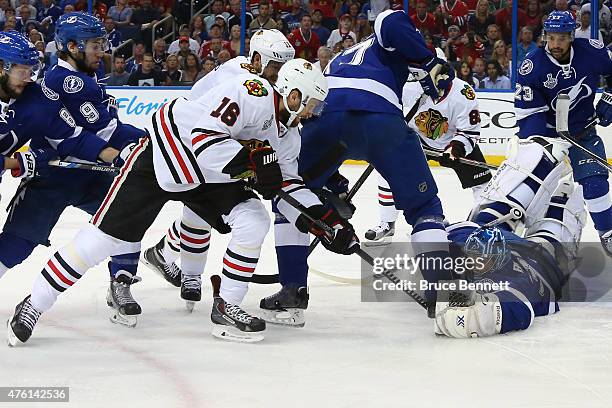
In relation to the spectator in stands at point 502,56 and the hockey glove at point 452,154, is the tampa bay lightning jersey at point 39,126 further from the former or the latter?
the spectator in stands at point 502,56

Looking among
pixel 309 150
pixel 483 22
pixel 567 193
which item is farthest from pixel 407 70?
pixel 483 22

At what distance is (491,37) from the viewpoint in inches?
360

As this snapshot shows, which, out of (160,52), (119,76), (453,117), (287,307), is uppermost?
(453,117)

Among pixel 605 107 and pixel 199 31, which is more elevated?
pixel 605 107

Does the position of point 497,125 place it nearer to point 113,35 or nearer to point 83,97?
point 113,35

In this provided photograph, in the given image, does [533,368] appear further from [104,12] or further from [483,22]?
[104,12]

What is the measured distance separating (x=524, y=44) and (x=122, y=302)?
584 cm

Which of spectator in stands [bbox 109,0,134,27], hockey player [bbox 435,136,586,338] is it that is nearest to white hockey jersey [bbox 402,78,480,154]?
hockey player [bbox 435,136,586,338]

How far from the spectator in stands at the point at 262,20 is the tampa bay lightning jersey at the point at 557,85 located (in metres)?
4.51

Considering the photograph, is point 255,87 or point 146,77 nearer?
point 255,87

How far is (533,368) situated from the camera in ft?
11.1

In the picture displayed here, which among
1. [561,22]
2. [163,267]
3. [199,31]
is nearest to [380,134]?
[163,267]

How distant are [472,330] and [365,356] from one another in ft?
1.34

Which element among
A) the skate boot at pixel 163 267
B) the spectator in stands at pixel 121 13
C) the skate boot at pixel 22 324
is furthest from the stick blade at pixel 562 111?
the spectator in stands at pixel 121 13
